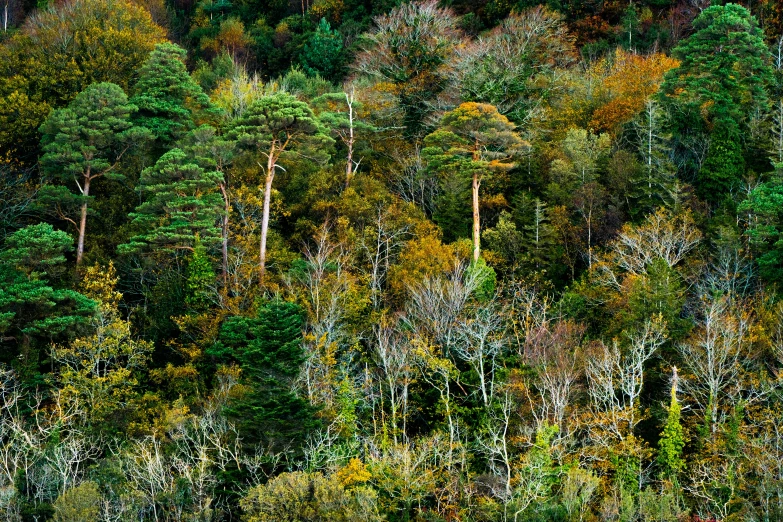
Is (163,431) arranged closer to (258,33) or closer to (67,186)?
(67,186)

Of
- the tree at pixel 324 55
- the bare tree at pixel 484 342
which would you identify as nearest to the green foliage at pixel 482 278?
the bare tree at pixel 484 342

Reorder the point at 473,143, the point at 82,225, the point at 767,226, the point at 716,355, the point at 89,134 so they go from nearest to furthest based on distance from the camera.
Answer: the point at 716,355 < the point at 767,226 < the point at 473,143 < the point at 82,225 < the point at 89,134

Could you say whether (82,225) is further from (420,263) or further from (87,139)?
(420,263)

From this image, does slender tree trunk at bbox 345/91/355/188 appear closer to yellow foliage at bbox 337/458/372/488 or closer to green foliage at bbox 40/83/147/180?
green foliage at bbox 40/83/147/180

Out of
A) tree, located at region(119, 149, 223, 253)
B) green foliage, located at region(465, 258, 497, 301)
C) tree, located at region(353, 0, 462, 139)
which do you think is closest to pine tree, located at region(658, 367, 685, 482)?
green foliage, located at region(465, 258, 497, 301)

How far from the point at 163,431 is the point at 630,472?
1726 centimetres

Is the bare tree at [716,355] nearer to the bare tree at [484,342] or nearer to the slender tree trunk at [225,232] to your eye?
the bare tree at [484,342]

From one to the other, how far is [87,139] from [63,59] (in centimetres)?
954

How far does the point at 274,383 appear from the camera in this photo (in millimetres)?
39250

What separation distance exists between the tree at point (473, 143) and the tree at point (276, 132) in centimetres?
519

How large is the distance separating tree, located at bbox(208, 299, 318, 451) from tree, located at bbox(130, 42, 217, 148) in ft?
56.5

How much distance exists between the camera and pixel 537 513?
36031 mm

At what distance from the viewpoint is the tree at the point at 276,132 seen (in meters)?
48.2

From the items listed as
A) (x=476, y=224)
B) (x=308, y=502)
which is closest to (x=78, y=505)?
(x=308, y=502)
